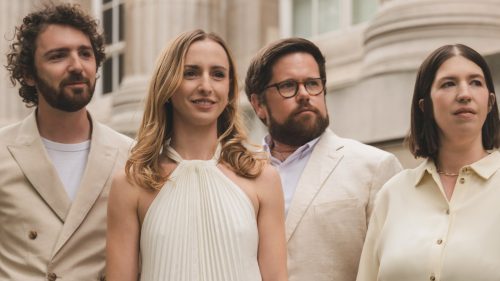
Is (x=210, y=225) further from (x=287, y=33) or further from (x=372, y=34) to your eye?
(x=287, y=33)

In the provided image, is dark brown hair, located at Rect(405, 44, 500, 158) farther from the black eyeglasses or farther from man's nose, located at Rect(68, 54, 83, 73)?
man's nose, located at Rect(68, 54, 83, 73)

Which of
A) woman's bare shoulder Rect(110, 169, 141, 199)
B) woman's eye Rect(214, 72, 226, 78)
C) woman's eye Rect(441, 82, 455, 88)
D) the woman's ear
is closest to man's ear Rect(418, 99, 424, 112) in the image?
woman's eye Rect(441, 82, 455, 88)

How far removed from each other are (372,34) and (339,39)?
5.87ft

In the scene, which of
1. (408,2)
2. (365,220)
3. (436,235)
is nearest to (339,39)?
(408,2)

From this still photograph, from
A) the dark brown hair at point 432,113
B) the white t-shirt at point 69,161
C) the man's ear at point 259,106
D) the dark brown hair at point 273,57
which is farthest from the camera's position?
the man's ear at point 259,106

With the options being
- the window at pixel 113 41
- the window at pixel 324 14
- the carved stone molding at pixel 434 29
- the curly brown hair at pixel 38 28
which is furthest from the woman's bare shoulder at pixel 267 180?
the window at pixel 113 41

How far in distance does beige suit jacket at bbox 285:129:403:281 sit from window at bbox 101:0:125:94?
9409 mm

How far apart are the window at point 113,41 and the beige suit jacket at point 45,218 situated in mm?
9033

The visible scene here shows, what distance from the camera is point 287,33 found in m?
9.98

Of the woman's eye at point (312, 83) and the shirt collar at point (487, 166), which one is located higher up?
the woman's eye at point (312, 83)

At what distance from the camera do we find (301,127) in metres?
3.93

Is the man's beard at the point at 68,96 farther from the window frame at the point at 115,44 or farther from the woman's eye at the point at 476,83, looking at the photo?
the window frame at the point at 115,44

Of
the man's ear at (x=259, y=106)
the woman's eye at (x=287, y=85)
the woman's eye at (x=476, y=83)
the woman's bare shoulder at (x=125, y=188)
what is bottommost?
the woman's bare shoulder at (x=125, y=188)

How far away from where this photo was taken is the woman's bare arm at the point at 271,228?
3074mm
